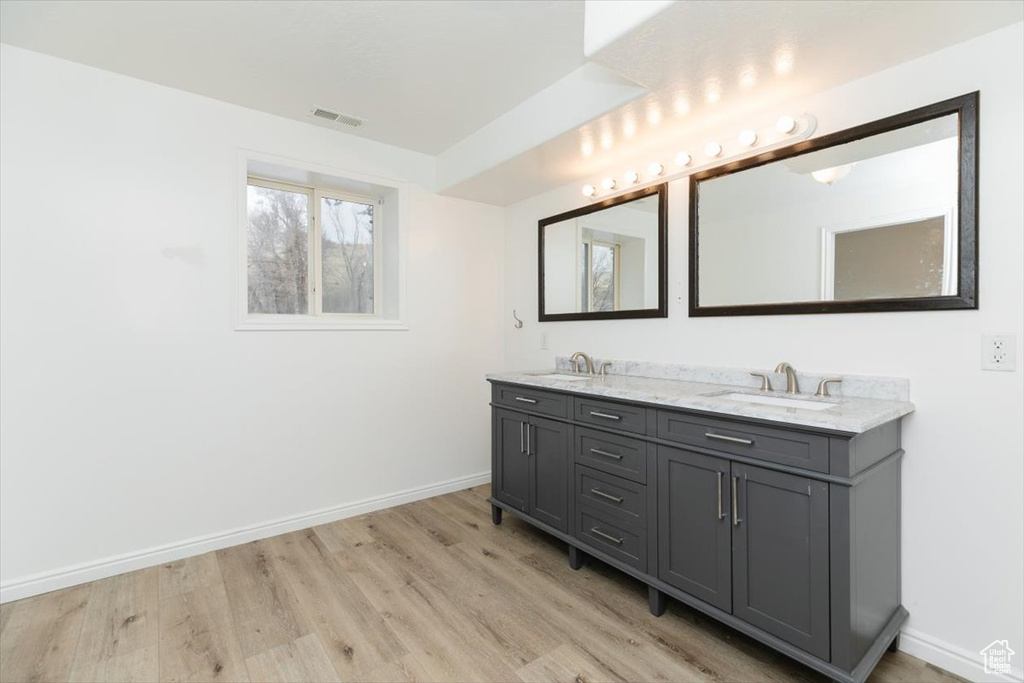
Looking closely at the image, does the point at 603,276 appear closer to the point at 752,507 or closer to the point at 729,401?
the point at 729,401

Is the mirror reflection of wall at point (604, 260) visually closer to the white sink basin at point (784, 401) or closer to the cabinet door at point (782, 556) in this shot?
the white sink basin at point (784, 401)

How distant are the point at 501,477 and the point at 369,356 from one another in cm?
118

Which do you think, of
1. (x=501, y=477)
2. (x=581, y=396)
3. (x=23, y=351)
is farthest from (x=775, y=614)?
(x=23, y=351)

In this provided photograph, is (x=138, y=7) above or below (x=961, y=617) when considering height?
above

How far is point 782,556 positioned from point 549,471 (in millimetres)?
1168

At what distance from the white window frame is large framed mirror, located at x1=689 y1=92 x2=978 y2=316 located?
75.6 inches

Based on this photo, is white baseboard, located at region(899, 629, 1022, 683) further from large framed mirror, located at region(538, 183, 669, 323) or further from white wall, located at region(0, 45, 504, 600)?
white wall, located at region(0, 45, 504, 600)

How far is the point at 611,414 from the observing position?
6.99 feet

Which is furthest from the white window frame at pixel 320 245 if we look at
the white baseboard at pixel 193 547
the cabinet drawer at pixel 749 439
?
the cabinet drawer at pixel 749 439

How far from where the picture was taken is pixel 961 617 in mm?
1610

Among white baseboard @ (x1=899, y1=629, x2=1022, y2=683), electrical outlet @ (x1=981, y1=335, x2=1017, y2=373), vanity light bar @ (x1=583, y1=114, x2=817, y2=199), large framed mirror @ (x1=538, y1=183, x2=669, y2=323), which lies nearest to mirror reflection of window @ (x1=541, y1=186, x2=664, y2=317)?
large framed mirror @ (x1=538, y1=183, x2=669, y2=323)

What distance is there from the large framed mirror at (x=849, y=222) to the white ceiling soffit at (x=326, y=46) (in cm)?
104

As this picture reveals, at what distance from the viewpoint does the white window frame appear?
2.65 m

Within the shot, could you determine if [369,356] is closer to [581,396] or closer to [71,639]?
[581,396]
